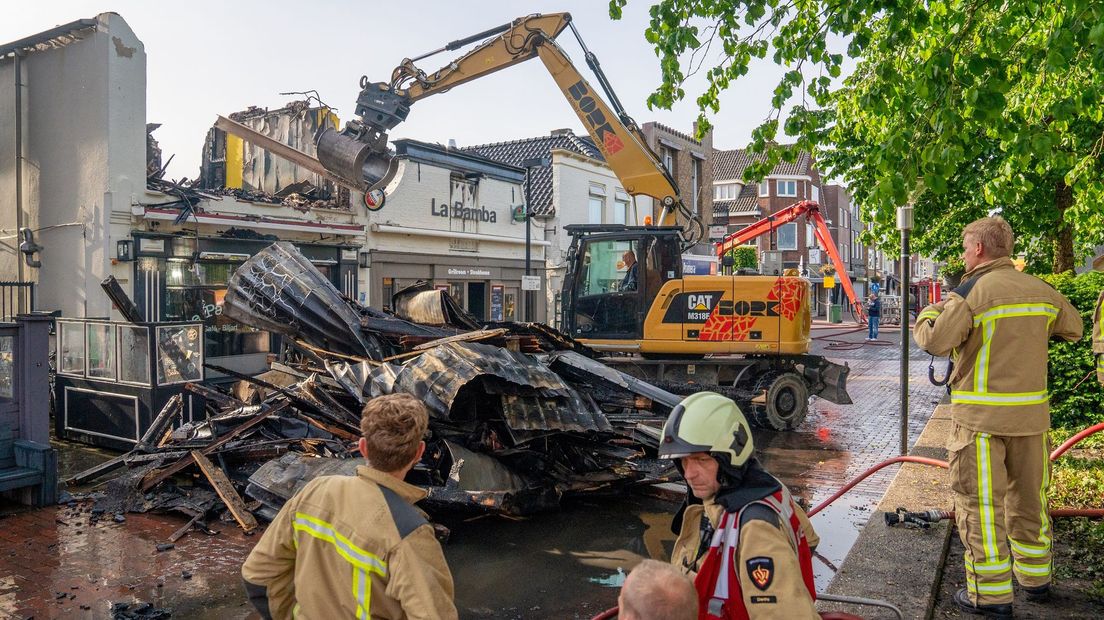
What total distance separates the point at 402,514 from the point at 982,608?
10.8ft

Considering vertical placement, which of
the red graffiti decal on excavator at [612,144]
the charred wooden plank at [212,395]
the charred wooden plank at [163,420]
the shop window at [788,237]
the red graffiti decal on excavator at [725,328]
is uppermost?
the shop window at [788,237]

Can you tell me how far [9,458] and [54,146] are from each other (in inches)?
334

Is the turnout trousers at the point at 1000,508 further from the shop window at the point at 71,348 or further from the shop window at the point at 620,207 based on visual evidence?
the shop window at the point at 620,207

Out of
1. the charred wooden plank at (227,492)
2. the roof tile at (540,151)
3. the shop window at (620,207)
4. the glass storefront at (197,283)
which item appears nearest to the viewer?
the charred wooden plank at (227,492)

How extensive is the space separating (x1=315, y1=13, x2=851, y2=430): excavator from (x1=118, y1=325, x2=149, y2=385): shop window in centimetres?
410

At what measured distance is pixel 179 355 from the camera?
920 cm

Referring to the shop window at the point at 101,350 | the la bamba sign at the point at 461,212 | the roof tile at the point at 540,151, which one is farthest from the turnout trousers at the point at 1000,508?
the roof tile at the point at 540,151

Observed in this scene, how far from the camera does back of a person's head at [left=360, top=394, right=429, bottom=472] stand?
242 cm

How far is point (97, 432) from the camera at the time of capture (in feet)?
30.6

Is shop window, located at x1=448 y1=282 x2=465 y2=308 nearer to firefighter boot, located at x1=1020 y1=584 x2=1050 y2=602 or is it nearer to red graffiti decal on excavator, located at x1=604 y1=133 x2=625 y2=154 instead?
red graffiti decal on excavator, located at x1=604 y1=133 x2=625 y2=154

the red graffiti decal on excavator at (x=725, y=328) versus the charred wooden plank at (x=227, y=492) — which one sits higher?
the red graffiti decal on excavator at (x=725, y=328)

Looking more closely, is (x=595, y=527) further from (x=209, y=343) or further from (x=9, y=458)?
(x=209, y=343)

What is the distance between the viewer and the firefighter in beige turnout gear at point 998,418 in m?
3.99

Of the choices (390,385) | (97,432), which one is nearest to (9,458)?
(97,432)
